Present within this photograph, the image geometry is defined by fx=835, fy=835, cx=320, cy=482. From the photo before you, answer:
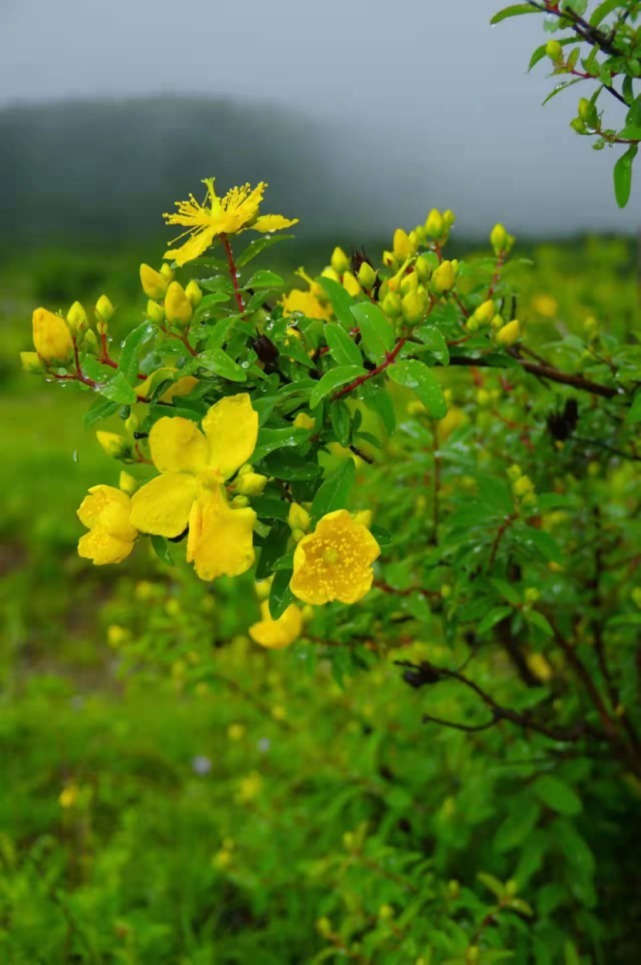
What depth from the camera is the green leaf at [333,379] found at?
27.6 inches

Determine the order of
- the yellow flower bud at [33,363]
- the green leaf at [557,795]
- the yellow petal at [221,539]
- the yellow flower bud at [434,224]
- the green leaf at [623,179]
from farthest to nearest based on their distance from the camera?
the green leaf at [557,795], the yellow flower bud at [434,224], the green leaf at [623,179], the yellow flower bud at [33,363], the yellow petal at [221,539]

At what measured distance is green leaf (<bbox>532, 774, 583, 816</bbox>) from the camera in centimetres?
134

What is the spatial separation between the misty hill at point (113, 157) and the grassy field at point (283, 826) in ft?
13.1

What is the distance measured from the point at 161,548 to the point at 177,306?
222 mm

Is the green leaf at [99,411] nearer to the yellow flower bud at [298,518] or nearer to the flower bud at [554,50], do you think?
the yellow flower bud at [298,518]

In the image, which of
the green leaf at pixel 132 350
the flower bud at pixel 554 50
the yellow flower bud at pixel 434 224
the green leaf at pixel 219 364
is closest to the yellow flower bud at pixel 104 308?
the green leaf at pixel 132 350

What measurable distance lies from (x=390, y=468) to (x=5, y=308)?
15796mm

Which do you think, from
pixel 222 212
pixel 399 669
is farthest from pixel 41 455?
pixel 222 212

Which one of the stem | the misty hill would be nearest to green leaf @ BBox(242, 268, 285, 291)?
the stem

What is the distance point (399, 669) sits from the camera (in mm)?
1484

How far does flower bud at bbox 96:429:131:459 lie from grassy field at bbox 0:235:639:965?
0.28 metres

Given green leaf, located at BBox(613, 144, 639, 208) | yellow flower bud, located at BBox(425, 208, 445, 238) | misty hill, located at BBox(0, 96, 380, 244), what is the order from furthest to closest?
misty hill, located at BBox(0, 96, 380, 244)
yellow flower bud, located at BBox(425, 208, 445, 238)
green leaf, located at BBox(613, 144, 639, 208)

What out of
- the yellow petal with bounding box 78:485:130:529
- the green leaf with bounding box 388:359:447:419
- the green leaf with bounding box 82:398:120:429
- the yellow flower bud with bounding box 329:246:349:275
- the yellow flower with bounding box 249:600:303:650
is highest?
the yellow flower bud with bounding box 329:246:349:275

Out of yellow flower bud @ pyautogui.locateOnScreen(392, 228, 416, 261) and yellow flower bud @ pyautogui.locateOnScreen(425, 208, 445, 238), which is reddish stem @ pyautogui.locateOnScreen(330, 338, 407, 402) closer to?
yellow flower bud @ pyautogui.locateOnScreen(392, 228, 416, 261)
